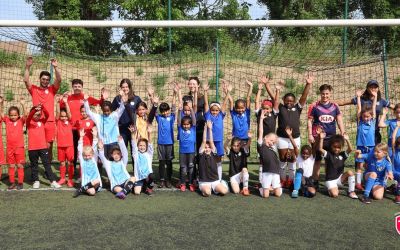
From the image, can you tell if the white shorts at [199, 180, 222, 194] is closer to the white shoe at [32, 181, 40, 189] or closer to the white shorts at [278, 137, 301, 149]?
the white shorts at [278, 137, 301, 149]

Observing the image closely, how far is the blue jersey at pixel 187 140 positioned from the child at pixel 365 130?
2.54 metres

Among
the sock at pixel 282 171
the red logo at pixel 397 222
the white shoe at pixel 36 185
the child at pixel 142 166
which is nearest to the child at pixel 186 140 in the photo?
the child at pixel 142 166

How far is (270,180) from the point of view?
5.97 meters

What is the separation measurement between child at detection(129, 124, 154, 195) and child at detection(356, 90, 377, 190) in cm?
315

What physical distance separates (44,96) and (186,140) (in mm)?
2322

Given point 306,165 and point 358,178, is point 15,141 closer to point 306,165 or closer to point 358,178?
point 306,165

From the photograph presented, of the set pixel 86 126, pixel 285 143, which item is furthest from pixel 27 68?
pixel 285 143

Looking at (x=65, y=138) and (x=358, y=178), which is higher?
(x=65, y=138)

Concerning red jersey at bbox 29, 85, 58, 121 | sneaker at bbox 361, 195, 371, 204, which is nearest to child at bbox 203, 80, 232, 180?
sneaker at bbox 361, 195, 371, 204

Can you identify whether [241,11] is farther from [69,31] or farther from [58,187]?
[58,187]

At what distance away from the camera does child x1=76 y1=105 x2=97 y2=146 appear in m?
6.56

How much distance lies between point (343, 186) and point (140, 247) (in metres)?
3.76

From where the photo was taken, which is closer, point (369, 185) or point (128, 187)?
point (369, 185)

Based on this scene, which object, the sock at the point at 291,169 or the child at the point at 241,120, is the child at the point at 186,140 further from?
the sock at the point at 291,169
